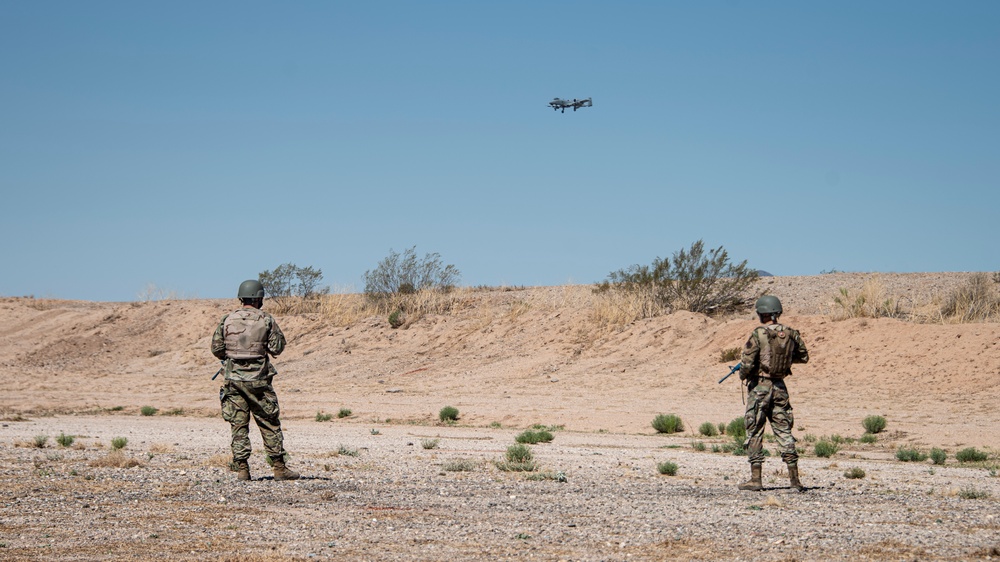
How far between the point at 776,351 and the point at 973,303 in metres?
17.1

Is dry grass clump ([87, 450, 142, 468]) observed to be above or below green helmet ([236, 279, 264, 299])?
below

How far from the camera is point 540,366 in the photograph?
2872cm

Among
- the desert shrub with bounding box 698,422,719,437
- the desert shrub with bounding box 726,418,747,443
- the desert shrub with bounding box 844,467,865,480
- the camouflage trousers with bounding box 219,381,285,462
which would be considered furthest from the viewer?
the desert shrub with bounding box 698,422,719,437

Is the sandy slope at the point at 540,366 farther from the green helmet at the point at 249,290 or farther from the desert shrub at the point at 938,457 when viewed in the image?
the green helmet at the point at 249,290

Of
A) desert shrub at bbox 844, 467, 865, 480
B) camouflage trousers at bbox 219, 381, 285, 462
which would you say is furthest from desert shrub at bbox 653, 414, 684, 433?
camouflage trousers at bbox 219, 381, 285, 462

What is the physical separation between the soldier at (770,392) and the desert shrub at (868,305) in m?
16.2

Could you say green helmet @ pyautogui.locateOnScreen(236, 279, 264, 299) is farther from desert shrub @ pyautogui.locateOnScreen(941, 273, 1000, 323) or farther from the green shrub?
desert shrub @ pyautogui.locateOnScreen(941, 273, 1000, 323)

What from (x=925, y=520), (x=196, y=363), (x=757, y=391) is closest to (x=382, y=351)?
(x=196, y=363)

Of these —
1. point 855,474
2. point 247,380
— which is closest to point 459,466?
point 247,380

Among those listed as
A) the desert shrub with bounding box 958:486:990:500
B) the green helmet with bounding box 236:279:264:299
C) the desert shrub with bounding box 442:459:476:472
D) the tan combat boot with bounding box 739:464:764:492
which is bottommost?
the desert shrub with bounding box 958:486:990:500

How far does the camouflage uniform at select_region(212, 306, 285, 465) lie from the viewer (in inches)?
443

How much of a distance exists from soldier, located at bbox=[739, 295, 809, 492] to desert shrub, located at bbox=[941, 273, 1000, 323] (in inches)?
608

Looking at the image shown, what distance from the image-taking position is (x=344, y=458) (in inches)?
555

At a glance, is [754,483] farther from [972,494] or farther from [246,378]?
[246,378]
